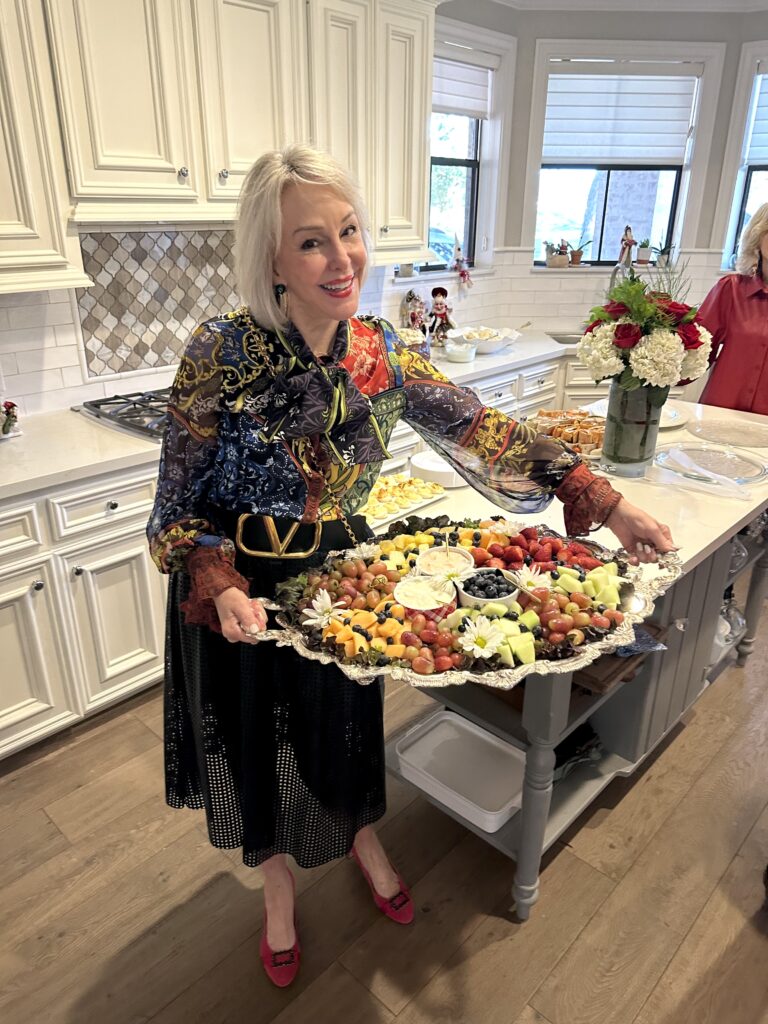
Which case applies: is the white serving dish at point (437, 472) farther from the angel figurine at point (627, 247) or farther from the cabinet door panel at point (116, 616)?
the angel figurine at point (627, 247)

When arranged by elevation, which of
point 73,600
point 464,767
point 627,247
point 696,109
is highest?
point 696,109

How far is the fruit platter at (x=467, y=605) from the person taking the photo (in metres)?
1.16

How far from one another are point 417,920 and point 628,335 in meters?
1.56

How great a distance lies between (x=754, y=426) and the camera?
256cm

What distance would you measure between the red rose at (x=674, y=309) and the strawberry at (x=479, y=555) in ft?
3.05

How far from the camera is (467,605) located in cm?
129

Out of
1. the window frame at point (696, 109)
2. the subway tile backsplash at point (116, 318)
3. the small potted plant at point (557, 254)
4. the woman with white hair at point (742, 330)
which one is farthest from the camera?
the small potted plant at point (557, 254)

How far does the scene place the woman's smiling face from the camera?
1.23 meters

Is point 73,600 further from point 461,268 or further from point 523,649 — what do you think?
point 461,268

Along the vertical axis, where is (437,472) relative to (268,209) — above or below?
below

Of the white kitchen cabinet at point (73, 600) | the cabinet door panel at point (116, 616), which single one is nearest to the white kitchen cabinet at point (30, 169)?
the white kitchen cabinet at point (73, 600)

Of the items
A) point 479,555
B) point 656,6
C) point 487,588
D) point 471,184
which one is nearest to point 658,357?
point 479,555

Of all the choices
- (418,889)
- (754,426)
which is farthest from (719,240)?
(418,889)

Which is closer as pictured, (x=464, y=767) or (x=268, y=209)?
(x=268, y=209)
